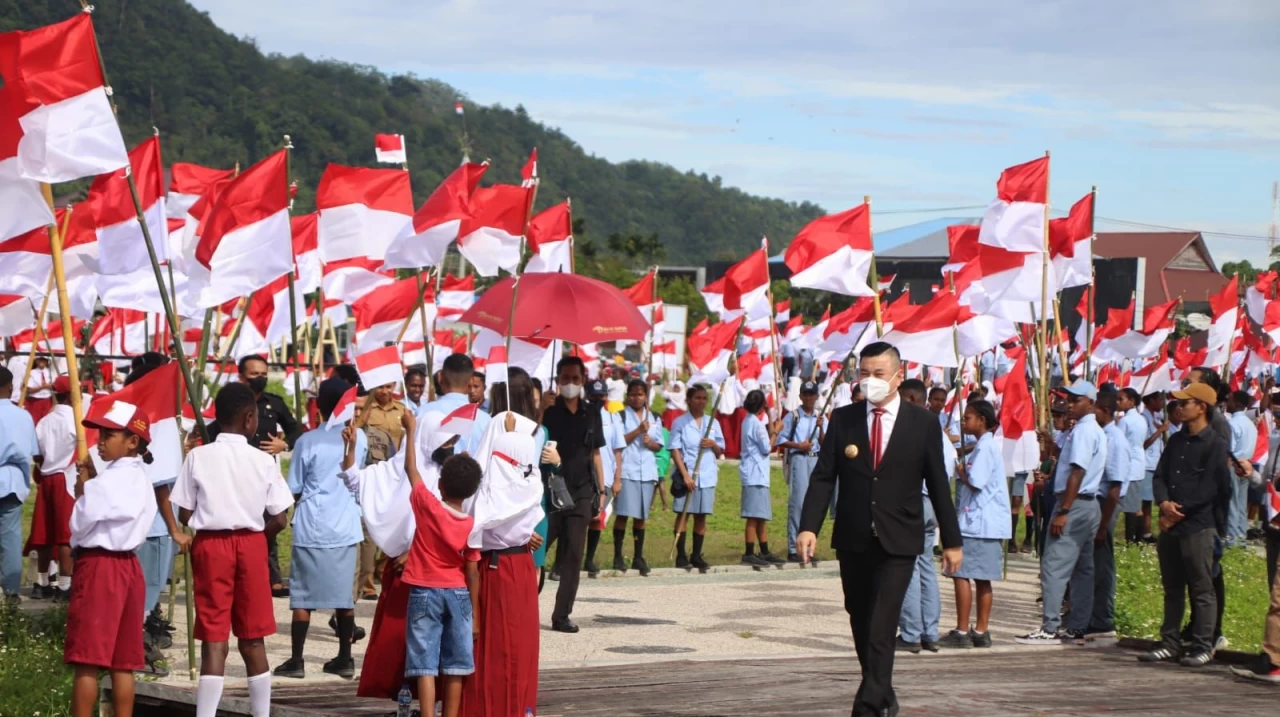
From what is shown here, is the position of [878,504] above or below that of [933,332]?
below

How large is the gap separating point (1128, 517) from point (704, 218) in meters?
147

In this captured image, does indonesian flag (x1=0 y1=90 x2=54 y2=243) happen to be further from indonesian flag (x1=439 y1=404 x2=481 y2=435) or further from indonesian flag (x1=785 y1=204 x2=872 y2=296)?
indonesian flag (x1=785 y1=204 x2=872 y2=296)

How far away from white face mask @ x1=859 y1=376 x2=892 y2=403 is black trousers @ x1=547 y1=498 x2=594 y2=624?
3.59m

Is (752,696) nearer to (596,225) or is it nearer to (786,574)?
(786,574)

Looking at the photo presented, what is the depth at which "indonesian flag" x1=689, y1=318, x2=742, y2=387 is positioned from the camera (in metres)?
21.7

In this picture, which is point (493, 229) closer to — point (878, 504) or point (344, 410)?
point (344, 410)

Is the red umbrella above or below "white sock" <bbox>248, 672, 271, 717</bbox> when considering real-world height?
above

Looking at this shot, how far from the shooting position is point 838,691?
9.34 meters

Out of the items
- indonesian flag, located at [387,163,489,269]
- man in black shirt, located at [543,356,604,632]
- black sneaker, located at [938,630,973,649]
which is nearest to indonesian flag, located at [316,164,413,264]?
indonesian flag, located at [387,163,489,269]

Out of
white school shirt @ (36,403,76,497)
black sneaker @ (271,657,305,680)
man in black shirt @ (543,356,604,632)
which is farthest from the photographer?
white school shirt @ (36,403,76,497)

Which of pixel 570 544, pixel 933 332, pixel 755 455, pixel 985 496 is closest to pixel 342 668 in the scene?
pixel 570 544

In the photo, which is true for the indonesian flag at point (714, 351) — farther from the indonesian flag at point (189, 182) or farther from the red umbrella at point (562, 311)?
the red umbrella at point (562, 311)

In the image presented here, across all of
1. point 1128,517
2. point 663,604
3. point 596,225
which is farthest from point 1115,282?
point 596,225

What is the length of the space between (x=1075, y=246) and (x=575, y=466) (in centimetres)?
639
